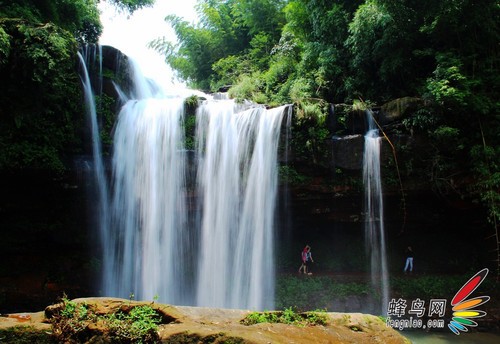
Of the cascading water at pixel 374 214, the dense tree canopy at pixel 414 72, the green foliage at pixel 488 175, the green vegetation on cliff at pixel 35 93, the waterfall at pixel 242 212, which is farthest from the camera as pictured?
the waterfall at pixel 242 212

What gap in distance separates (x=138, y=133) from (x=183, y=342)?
342 inches

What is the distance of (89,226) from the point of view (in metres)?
11.6

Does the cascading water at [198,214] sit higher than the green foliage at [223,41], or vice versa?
the green foliage at [223,41]

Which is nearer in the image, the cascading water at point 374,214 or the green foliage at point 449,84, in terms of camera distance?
the green foliage at point 449,84

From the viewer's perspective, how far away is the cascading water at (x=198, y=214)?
11.0m

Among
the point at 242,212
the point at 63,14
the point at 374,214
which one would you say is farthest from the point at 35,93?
the point at 374,214

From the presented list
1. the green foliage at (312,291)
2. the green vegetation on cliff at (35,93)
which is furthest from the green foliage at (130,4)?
the green foliage at (312,291)

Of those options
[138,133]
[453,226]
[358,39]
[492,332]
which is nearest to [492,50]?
[358,39]

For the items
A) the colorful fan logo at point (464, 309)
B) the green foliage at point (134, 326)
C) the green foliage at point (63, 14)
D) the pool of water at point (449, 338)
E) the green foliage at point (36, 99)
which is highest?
the green foliage at point (63, 14)

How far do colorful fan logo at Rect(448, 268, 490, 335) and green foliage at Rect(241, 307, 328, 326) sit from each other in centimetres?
625

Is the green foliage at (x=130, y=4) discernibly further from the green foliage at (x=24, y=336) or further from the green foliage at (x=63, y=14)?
the green foliage at (x=24, y=336)

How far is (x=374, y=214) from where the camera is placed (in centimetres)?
1155

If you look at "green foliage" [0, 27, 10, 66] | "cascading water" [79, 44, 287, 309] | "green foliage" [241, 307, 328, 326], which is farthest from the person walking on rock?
"green foliage" [0, 27, 10, 66]

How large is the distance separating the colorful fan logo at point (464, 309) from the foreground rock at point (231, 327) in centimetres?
590
